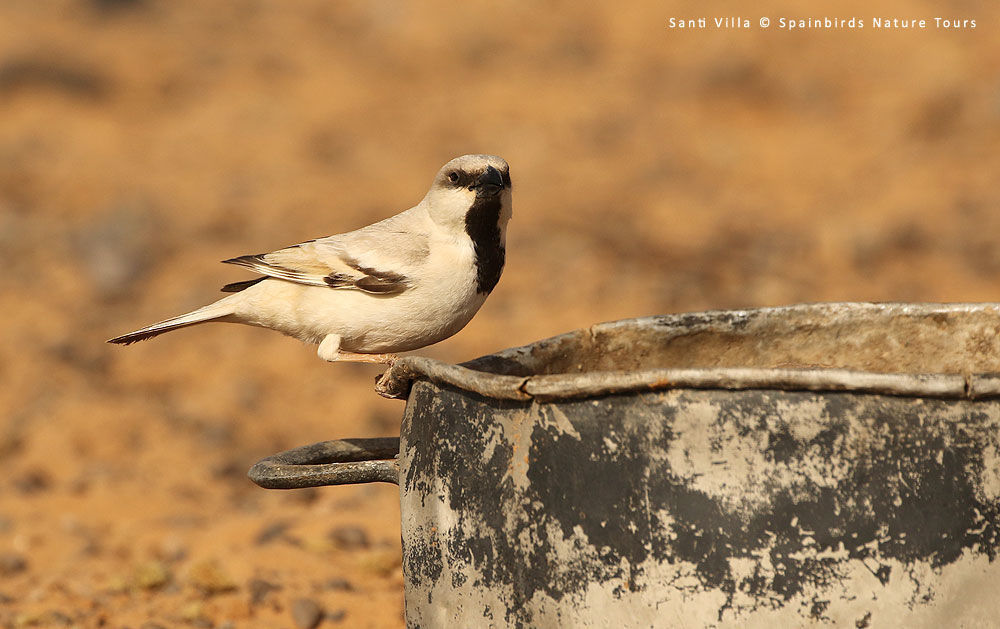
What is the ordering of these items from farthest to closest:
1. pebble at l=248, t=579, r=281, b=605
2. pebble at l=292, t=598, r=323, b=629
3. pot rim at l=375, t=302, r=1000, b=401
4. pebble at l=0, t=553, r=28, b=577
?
pebble at l=0, t=553, r=28, b=577, pebble at l=248, t=579, r=281, b=605, pebble at l=292, t=598, r=323, b=629, pot rim at l=375, t=302, r=1000, b=401

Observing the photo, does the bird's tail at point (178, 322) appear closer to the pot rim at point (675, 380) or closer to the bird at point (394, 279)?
the bird at point (394, 279)

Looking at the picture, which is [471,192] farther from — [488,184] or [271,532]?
[271,532]

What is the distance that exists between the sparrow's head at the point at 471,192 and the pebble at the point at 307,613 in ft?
6.13

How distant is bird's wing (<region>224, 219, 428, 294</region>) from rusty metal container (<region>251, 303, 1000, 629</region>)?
124 cm

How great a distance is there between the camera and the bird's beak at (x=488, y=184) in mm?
4164

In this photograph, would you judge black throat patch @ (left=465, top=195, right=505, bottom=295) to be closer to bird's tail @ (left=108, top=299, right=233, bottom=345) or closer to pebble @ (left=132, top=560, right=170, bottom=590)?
bird's tail @ (left=108, top=299, right=233, bottom=345)

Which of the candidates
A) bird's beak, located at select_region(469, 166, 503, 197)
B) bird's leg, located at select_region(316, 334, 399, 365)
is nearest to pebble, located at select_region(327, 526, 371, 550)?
bird's leg, located at select_region(316, 334, 399, 365)

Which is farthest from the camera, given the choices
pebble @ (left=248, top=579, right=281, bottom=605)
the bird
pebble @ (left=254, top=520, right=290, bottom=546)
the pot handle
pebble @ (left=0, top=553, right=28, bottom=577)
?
pebble @ (left=254, top=520, right=290, bottom=546)

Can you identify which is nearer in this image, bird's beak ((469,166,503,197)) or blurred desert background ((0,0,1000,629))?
bird's beak ((469,166,503,197))

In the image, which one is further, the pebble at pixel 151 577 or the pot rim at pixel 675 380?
the pebble at pixel 151 577

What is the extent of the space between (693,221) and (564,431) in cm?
944

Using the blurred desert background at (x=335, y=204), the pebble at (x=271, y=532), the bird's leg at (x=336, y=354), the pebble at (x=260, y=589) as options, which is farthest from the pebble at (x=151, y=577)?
the bird's leg at (x=336, y=354)

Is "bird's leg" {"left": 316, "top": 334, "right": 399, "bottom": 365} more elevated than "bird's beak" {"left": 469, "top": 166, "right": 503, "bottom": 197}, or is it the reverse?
"bird's beak" {"left": 469, "top": 166, "right": 503, "bottom": 197}

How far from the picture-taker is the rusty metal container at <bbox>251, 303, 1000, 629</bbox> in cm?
243
